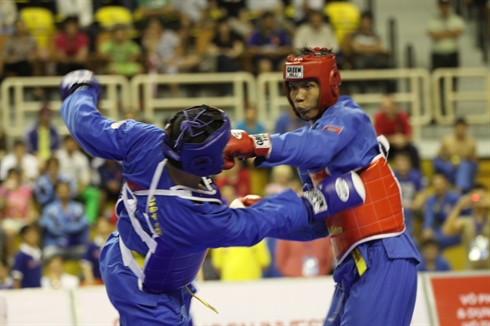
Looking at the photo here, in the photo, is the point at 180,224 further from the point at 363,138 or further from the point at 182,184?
the point at 363,138

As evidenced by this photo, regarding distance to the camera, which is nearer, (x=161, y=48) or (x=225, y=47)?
(x=161, y=48)

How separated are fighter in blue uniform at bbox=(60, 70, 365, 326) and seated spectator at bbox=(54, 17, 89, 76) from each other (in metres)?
8.44

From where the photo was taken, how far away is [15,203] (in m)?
10.9

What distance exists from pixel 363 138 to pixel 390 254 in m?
0.65

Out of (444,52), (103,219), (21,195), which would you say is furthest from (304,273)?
(444,52)

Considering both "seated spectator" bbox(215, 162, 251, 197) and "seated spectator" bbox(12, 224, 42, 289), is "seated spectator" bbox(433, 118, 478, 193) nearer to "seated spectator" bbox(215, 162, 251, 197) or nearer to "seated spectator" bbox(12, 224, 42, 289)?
"seated spectator" bbox(215, 162, 251, 197)

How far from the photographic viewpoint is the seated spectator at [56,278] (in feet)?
31.9

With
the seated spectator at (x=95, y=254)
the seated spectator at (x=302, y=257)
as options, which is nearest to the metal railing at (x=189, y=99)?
the seated spectator at (x=95, y=254)

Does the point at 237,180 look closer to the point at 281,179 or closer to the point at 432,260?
the point at 281,179

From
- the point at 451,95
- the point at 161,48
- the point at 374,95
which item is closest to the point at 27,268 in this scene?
the point at 161,48

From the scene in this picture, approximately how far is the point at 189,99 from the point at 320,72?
8208 millimetres

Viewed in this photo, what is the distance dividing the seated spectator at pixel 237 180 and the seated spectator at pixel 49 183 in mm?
1790

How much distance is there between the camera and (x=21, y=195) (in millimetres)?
10961

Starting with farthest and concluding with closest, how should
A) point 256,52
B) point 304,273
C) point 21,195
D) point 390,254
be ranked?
point 256,52, point 21,195, point 304,273, point 390,254
